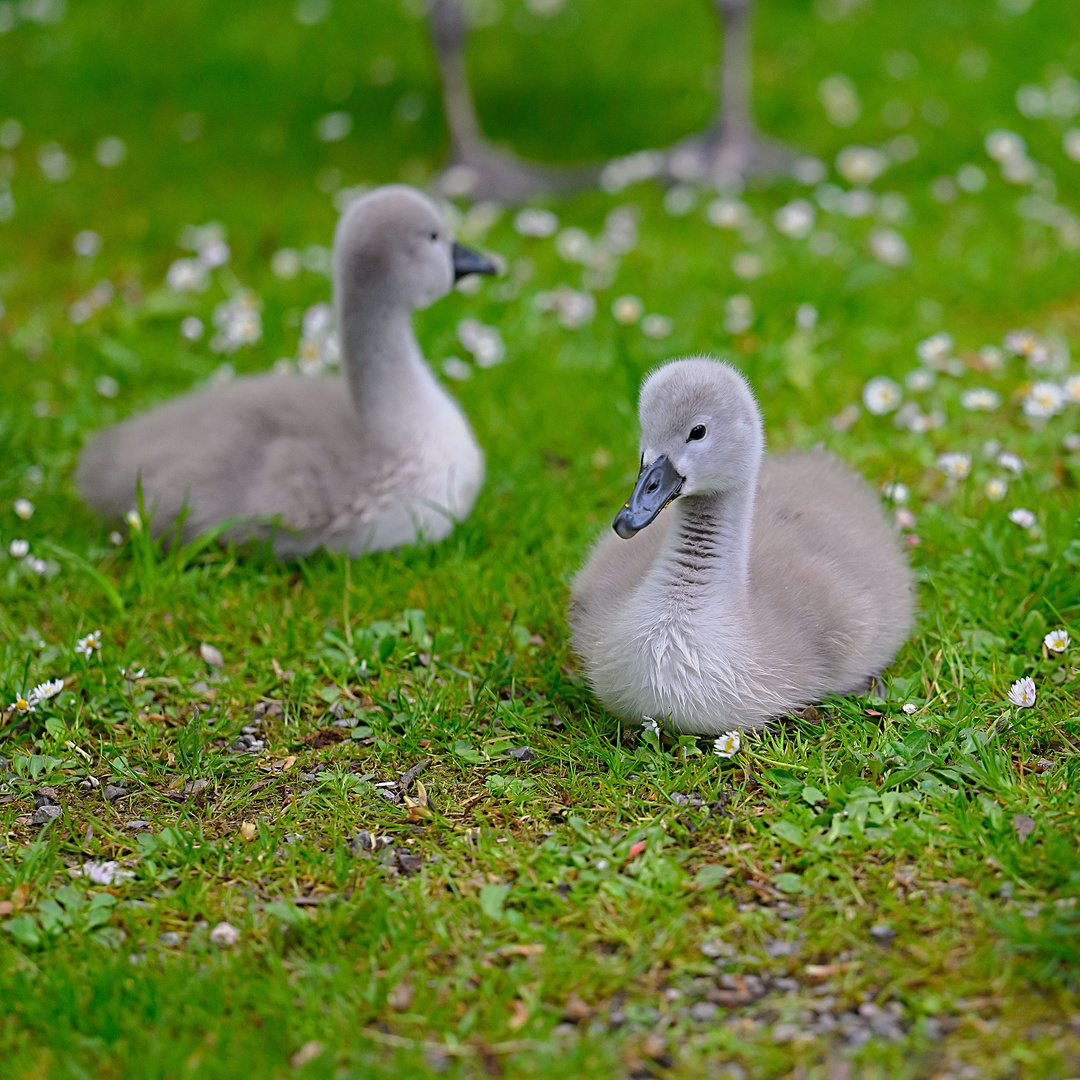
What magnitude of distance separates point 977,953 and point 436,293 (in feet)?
10.0

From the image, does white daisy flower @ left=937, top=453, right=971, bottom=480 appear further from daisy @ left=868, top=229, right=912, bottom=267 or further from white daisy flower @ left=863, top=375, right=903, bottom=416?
daisy @ left=868, top=229, right=912, bottom=267

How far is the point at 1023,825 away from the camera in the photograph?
3107 mm

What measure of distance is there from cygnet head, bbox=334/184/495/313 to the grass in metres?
0.84

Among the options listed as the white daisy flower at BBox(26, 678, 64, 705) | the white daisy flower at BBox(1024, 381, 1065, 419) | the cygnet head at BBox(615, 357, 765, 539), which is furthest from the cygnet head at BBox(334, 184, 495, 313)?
the white daisy flower at BBox(1024, 381, 1065, 419)

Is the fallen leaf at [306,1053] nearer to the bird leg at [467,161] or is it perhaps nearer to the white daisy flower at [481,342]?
Result: the white daisy flower at [481,342]

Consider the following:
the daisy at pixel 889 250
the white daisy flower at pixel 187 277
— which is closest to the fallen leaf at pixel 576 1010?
the white daisy flower at pixel 187 277

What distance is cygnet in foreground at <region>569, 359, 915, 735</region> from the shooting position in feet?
10.7

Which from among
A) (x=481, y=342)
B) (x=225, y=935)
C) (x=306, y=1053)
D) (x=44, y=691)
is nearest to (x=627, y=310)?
(x=481, y=342)

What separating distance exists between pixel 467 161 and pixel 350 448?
415cm

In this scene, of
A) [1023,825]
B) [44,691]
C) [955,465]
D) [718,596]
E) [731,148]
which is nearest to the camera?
[1023,825]

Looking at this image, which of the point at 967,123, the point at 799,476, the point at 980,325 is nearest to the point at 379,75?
the point at 967,123

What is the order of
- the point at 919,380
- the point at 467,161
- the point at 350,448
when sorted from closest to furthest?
the point at 350,448 → the point at 919,380 → the point at 467,161

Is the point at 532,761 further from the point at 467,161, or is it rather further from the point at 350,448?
the point at 467,161

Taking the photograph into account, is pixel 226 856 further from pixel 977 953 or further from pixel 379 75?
pixel 379 75
